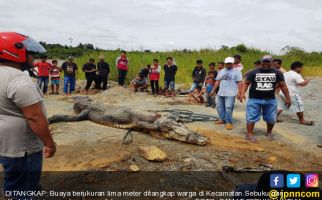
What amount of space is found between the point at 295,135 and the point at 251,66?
41.4 ft

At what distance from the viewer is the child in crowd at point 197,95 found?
10209 mm

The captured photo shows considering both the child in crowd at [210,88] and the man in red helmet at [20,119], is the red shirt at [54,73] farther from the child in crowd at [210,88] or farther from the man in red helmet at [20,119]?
the man in red helmet at [20,119]

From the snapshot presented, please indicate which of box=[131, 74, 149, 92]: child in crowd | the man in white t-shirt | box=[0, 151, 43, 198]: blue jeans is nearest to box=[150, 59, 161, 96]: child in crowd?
box=[131, 74, 149, 92]: child in crowd

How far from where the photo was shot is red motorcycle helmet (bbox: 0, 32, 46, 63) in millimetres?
2434

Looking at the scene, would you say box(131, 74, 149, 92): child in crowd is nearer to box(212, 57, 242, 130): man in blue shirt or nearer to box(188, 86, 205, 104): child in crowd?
box(188, 86, 205, 104): child in crowd

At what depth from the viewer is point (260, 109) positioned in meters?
6.16

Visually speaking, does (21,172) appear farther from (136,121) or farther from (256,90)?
(256,90)

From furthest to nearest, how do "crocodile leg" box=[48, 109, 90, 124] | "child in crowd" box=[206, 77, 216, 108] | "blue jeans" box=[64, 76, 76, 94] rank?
"blue jeans" box=[64, 76, 76, 94], "child in crowd" box=[206, 77, 216, 108], "crocodile leg" box=[48, 109, 90, 124]

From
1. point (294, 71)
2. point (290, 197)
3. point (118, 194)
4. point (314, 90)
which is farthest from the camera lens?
point (314, 90)

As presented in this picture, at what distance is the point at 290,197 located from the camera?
197 centimetres

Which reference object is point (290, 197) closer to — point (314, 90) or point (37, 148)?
point (37, 148)

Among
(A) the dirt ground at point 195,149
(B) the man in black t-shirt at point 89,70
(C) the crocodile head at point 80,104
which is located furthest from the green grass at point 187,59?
(A) the dirt ground at point 195,149

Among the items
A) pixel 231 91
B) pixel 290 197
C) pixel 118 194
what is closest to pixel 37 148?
pixel 118 194

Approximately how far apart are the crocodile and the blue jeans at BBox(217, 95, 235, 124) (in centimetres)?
132
